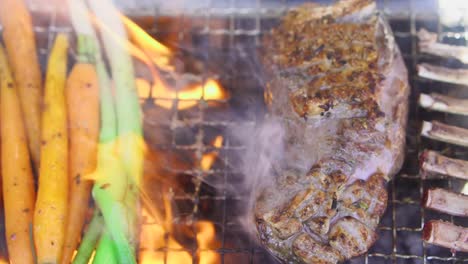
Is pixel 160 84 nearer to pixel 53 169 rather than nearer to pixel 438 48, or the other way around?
pixel 53 169

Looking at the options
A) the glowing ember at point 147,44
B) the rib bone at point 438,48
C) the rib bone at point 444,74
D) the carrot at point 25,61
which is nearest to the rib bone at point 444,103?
the rib bone at point 444,74

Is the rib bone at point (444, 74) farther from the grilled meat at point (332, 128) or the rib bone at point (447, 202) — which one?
the rib bone at point (447, 202)

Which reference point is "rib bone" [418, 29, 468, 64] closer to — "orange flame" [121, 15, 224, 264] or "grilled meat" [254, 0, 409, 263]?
"grilled meat" [254, 0, 409, 263]

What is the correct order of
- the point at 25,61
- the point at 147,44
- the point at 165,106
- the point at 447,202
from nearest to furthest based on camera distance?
the point at 447,202 < the point at 25,61 < the point at 165,106 < the point at 147,44

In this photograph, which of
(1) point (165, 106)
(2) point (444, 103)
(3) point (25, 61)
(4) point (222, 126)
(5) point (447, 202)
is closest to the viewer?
(5) point (447, 202)

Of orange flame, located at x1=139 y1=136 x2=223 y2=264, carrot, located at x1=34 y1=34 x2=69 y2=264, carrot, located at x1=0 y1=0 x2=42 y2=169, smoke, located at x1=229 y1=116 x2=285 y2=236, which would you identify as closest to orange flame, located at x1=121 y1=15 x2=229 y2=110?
smoke, located at x1=229 y1=116 x2=285 y2=236

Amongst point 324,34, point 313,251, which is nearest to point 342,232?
point 313,251

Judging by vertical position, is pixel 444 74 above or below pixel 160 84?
above

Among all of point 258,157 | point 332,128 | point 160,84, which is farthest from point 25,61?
point 332,128
